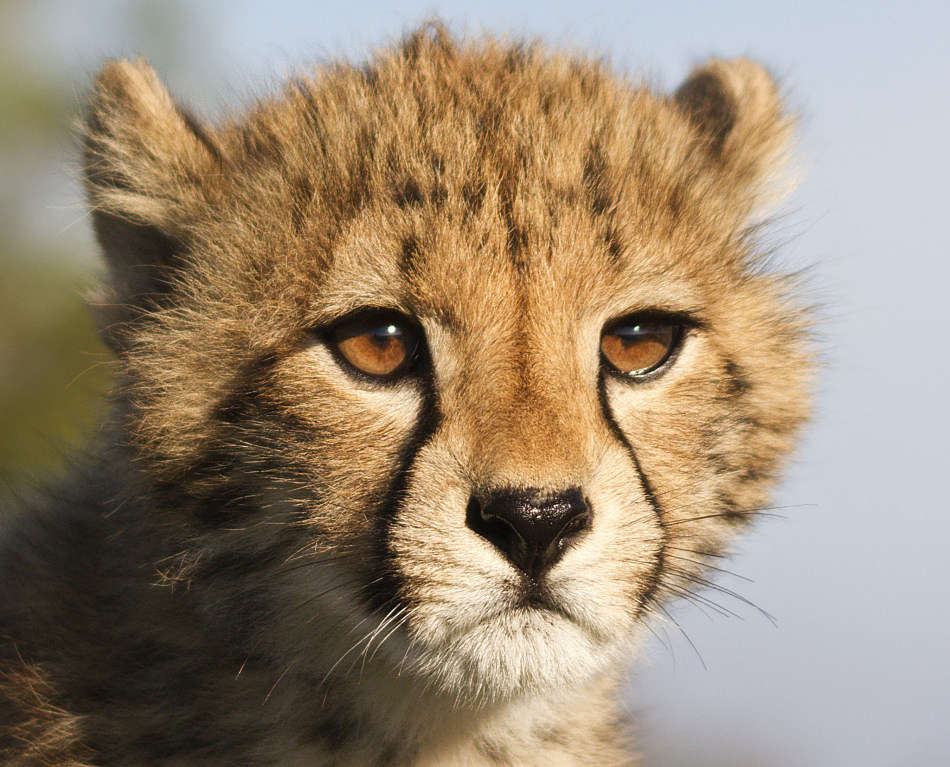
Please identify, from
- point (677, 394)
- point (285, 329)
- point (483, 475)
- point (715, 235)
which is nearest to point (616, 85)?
point (715, 235)

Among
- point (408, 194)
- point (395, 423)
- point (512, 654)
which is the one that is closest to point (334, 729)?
point (512, 654)

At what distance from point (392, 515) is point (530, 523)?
0.30m

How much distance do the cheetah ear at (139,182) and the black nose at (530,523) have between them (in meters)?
0.95

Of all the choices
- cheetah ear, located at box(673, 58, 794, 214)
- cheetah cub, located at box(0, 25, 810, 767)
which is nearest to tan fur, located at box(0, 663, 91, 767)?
cheetah cub, located at box(0, 25, 810, 767)

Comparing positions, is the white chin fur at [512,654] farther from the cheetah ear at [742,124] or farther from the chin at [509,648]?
the cheetah ear at [742,124]

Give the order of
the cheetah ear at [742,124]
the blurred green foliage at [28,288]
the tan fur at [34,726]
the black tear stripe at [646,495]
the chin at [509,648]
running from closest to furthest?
the chin at [509,648]
the black tear stripe at [646,495]
the tan fur at [34,726]
the cheetah ear at [742,124]
the blurred green foliage at [28,288]

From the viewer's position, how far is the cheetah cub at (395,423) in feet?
6.54

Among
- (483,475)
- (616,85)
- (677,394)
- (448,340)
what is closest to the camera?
(483,475)

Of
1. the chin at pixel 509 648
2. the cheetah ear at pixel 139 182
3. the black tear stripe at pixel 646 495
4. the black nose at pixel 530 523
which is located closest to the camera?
the black nose at pixel 530 523

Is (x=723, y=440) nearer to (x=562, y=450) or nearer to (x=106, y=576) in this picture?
(x=562, y=450)

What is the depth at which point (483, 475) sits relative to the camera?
189cm

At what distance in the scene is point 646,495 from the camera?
2.11m

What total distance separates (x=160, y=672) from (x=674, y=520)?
42.3 inches

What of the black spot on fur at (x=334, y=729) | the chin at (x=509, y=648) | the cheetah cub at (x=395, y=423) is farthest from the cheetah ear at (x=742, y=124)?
the black spot on fur at (x=334, y=729)
